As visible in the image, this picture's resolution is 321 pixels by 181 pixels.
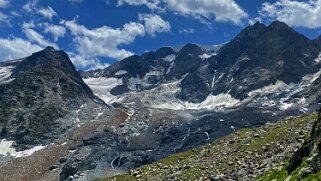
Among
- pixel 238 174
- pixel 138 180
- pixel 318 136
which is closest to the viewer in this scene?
pixel 318 136

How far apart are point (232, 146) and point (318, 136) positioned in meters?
32.9

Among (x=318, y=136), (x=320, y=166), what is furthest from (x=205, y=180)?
(x=320, y=166)

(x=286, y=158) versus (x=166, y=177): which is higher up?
(x=286, y=158)

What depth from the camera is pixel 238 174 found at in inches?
1825

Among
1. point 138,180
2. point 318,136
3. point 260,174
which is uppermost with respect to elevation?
point 318,136

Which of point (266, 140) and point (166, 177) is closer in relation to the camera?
point (266, 140)

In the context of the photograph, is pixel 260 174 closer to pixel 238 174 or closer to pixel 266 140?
pixel 238 174

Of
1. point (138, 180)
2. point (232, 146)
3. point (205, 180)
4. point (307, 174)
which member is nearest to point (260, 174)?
point (205, 180)

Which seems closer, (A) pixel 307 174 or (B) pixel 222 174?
(A) pixel 307 174

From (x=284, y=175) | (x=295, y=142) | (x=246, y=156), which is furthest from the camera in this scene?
(x=246, y=156)

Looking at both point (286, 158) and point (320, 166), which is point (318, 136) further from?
point (286, 158)

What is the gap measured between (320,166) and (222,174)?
23.1 meters

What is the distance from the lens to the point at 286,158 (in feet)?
141

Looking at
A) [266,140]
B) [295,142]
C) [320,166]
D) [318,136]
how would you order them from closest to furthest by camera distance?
[320,166]
[318,136]
[295,142]
[266,140]
